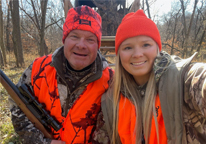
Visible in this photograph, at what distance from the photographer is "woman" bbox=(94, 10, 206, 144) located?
1.26m

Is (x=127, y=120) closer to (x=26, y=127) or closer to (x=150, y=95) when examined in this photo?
(x=150, y=95)

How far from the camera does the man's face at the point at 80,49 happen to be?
76.2 inches

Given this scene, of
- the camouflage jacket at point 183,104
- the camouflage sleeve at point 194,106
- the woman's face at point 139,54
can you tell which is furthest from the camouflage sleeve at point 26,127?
the camouflage sleeve at point 194,106

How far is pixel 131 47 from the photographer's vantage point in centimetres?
169

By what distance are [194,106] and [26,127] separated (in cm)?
209

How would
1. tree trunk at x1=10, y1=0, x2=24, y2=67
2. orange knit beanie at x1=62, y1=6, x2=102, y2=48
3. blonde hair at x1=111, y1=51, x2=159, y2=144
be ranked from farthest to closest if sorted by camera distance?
tree trunk at x1=10, y1=0, x2=24, y2=67 → orange knit beanie at x1=62, y1=6, x2=102, y2=48 → blonde hair at x1=111, y1=51, x2=159, y2=144

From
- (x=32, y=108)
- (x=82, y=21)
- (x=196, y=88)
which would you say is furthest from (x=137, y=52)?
(x=32, y=108)

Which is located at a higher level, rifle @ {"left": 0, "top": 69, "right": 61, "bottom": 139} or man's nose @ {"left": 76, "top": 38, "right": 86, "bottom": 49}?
man's nose @ {"left": 76, "top": 38, "right": 86, "bottom": 49}

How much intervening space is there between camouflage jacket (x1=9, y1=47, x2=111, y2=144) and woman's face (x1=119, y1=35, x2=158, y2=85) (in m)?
0.50

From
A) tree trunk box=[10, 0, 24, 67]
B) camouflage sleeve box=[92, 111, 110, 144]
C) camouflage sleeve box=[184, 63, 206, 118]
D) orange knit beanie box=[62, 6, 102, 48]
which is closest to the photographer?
camouflage sleeve box=[184, 63, 206, 118]

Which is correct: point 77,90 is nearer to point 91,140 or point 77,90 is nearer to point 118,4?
point 91,140

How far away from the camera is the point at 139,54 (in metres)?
1.55

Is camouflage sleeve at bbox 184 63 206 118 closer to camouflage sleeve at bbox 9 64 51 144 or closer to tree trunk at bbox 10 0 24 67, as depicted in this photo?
camouflage sleeve at bbox 9 64 51 144

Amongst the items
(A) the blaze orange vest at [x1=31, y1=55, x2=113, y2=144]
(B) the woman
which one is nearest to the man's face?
(A) the blaze orange vest at [x1=31, y1=55, x2=113, y2=144]
